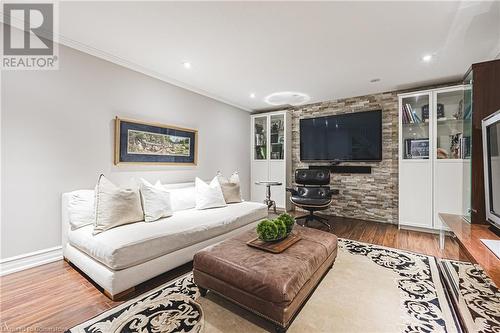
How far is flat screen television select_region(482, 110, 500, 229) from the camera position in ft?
5.67

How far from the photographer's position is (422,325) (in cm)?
154

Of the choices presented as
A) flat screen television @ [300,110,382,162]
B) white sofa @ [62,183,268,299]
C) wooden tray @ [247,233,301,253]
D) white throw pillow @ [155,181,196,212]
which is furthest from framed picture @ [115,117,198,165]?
flat screen television @ [300,110,382,162]

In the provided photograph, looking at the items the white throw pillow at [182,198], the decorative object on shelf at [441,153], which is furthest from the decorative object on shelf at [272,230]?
the decorative object on shelf at [441,153]

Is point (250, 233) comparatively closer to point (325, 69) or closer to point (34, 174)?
point (34, 174)

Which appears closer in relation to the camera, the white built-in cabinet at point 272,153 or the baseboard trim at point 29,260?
the baseboard trim at point 29,260

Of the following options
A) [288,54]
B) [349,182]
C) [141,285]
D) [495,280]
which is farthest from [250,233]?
[349,182]

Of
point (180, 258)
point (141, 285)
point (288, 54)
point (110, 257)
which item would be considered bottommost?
point (141, 285)

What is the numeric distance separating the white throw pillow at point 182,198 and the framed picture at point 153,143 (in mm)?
496

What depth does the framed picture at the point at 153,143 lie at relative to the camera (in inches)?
120

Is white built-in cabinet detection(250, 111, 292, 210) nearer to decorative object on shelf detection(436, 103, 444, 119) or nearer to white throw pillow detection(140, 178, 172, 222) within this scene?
decorative object on shelf detection(436, 103, 444, 119)

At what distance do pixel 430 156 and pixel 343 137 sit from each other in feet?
4.77

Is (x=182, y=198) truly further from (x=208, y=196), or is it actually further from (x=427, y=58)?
(x=427, y=58)

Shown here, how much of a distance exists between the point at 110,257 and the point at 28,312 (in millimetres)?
661

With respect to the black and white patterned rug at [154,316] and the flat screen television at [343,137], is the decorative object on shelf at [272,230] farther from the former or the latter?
the flat screen television at [343,137]
